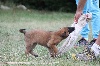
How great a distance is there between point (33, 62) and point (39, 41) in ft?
2.29

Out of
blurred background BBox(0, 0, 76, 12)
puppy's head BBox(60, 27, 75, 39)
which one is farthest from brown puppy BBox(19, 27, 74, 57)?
blurred background BBox(0, 0, 76, 12)

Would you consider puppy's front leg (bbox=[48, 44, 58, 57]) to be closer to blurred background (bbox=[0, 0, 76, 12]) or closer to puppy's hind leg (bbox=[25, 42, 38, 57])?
puppy's hind leg (bbox=[25, 42, 38, 57])

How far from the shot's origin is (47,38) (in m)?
5.58

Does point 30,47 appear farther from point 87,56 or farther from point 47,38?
point 87,56

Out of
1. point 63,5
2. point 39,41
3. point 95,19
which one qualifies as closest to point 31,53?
point 39,41

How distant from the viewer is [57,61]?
513 cm

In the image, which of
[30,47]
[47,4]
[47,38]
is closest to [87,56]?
[47,38]

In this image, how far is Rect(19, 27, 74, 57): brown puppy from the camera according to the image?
5477 millimetres

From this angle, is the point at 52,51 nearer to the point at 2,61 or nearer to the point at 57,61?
the point at 57,61

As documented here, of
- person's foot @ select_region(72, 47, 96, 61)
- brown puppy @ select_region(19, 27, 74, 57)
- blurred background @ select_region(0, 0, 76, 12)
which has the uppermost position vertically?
brown puppy @ select_region(19, 27, 74, 57)

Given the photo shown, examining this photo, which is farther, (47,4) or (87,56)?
(47,4)

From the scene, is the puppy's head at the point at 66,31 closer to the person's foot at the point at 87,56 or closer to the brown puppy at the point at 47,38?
the brown puppy at the point at 47,38

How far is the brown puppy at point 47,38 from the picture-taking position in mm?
5477

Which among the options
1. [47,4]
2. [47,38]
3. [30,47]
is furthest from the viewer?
[47,4]
